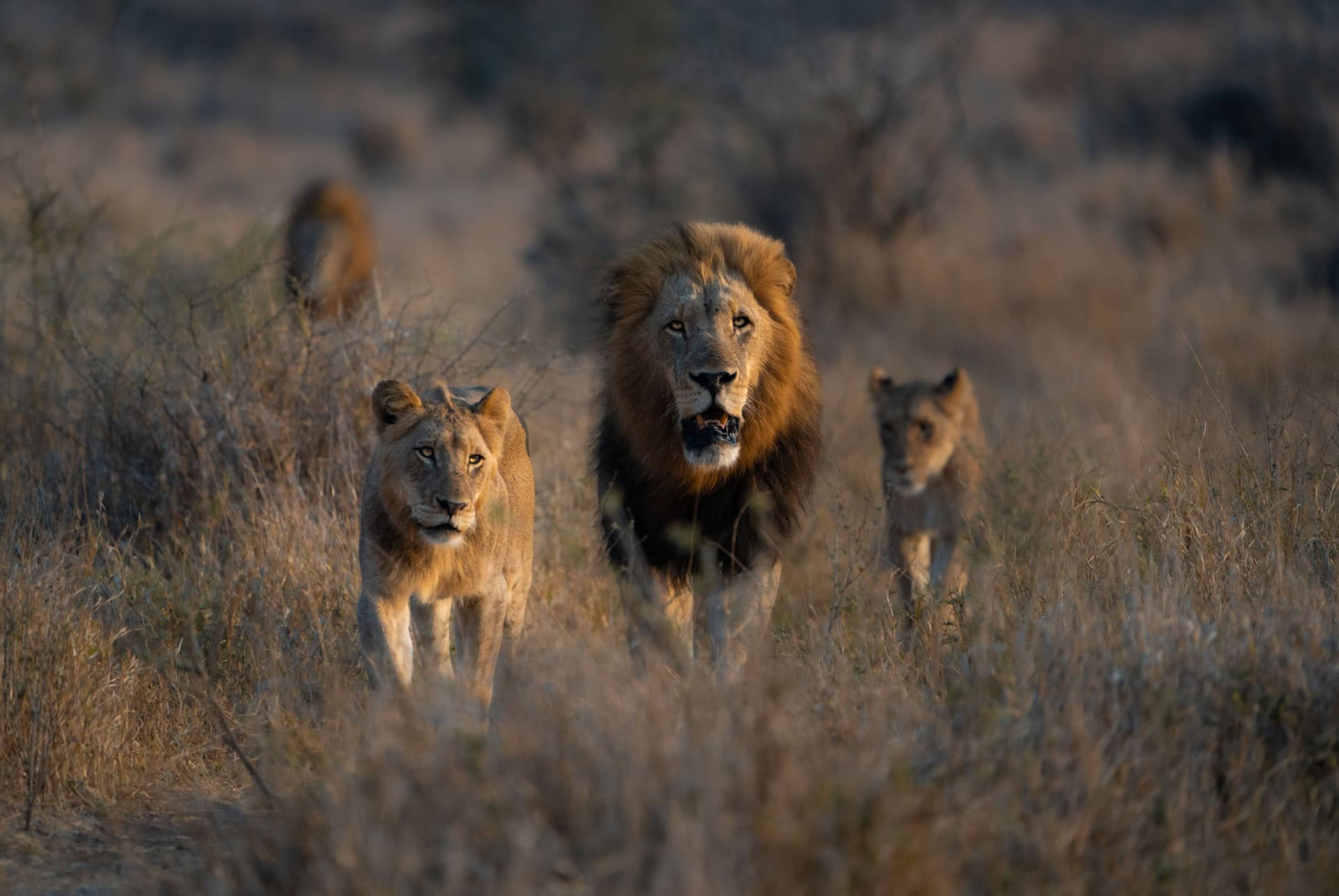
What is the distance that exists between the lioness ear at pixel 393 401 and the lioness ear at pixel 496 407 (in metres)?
0.19

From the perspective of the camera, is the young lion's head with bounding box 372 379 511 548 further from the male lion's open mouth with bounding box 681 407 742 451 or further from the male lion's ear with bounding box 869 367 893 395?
the male lion's ear with bounding box 869 367 893 395

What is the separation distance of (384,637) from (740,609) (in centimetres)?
126

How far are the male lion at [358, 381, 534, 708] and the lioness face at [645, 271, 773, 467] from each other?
59cm

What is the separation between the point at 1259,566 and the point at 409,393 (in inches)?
107

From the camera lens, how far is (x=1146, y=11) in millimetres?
31484

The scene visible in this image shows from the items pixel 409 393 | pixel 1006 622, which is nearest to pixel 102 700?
pixel 409 393

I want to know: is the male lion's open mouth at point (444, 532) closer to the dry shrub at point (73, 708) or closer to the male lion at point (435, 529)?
the male lion at point (435, 529)

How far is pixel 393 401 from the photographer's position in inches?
186

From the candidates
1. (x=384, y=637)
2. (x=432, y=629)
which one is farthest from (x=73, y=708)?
(x=432, y=629)

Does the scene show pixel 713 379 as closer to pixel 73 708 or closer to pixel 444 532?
pixel 444 532

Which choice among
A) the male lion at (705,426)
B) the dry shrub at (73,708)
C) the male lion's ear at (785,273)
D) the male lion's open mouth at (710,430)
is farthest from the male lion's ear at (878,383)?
the dry shrub at (73,708)

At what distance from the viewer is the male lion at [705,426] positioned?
4.95m

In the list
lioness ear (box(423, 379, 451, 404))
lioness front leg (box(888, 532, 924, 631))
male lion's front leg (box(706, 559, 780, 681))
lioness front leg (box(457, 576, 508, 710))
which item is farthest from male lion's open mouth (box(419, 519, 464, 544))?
lioness front leg (box(888, 532, 924, 631))

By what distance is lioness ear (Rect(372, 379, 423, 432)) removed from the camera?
185 inches
